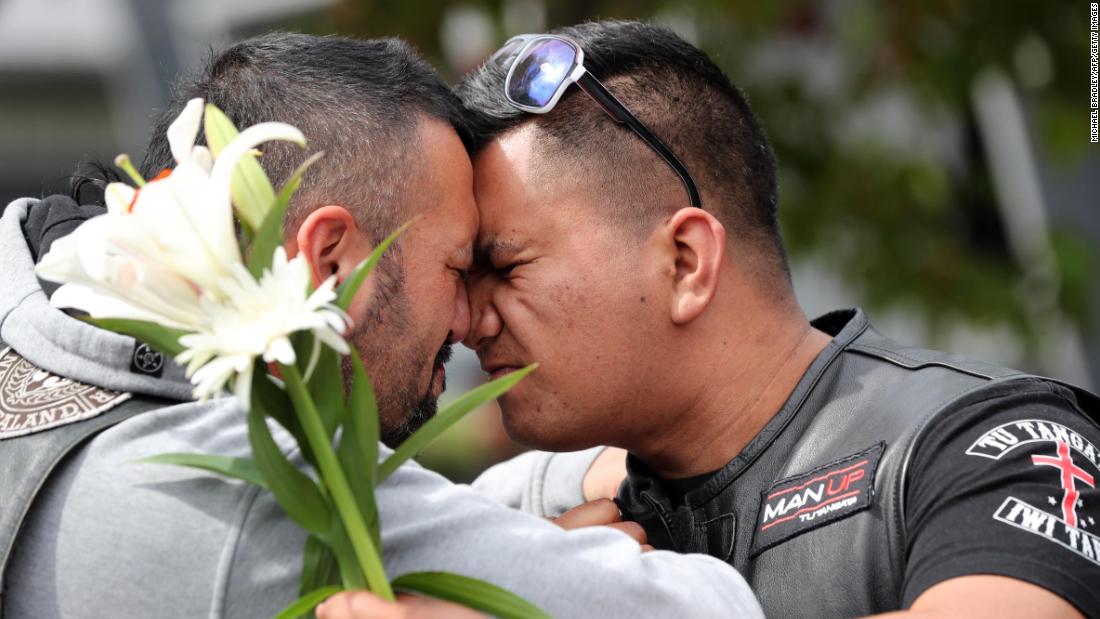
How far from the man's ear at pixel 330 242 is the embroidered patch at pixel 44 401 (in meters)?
0.47

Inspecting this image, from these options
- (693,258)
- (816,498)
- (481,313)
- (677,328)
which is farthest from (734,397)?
(481,313)

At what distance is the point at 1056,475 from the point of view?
2598mm

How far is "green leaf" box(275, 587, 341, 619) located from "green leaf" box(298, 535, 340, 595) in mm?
39

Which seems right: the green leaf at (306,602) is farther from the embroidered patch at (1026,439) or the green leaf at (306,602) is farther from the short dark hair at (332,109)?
the embroidered patch at (1026,439)

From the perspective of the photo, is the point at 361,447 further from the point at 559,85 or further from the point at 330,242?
the point at 559,85

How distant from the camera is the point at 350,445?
2.13m

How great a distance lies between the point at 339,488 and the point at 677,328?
1.42 m

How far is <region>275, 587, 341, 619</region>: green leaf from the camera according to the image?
2.04m

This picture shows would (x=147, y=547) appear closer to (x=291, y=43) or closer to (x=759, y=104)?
(x=291, y=43)

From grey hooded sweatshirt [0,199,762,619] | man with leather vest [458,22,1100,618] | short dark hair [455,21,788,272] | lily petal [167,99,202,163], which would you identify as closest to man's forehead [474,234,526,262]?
man with leather vest [458,22,1100,618]

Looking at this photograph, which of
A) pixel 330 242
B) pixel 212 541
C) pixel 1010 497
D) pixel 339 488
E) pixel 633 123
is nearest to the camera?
pixel 339 488

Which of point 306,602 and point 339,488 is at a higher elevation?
point 339,488

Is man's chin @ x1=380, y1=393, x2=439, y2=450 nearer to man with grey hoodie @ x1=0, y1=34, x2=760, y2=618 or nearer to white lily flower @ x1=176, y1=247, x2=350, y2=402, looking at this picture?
man with grey hoodie @ x1=0, y1=34, x2=760, y2=618

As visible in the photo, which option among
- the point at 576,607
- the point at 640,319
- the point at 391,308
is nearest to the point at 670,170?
the point at 640,319
